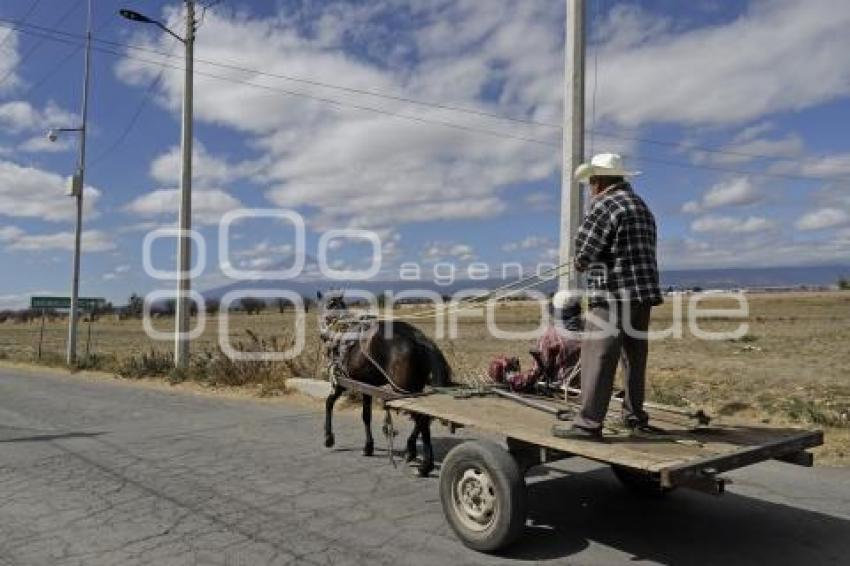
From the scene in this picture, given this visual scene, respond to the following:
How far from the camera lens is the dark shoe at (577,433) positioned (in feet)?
18.0

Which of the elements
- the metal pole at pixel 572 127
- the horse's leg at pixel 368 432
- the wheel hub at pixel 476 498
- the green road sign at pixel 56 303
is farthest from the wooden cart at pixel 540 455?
the green road sign at pixel 56 303

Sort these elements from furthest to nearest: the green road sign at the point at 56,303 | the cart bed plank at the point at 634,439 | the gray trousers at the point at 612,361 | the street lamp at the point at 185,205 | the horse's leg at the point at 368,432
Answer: the green road sign at the point at 56,303 → the street lamp at the point at 185,205 → the horse's leg at the point at 368,432 → the gray trousers at the point at 612,361 → the cart bed plank at the point at 634,439

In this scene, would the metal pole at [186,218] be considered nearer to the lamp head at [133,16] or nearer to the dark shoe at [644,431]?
the lamp head at [133,16]

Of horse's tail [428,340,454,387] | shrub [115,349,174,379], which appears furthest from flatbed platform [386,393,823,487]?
shrub [115,349,174,379]

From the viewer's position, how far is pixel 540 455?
5.66 m

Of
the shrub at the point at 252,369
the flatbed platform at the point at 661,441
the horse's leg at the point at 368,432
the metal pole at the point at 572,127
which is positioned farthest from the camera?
the shrub at the point at 252,369

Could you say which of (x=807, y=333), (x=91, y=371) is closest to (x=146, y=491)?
(x=91, y=371)

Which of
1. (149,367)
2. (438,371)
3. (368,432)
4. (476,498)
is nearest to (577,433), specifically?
(476,498)

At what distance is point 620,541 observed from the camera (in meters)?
6.00

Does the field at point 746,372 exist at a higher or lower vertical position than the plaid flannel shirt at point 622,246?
lower

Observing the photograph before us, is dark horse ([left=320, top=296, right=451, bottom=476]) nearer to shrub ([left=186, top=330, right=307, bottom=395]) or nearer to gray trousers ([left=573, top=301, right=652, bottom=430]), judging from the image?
gray trousers ([left=573, top=301, right=652, bottom=430])

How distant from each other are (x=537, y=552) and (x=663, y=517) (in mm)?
1392

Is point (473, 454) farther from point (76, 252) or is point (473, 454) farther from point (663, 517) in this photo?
point (76, 252)

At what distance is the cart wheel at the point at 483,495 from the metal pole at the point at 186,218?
14.7 meters
